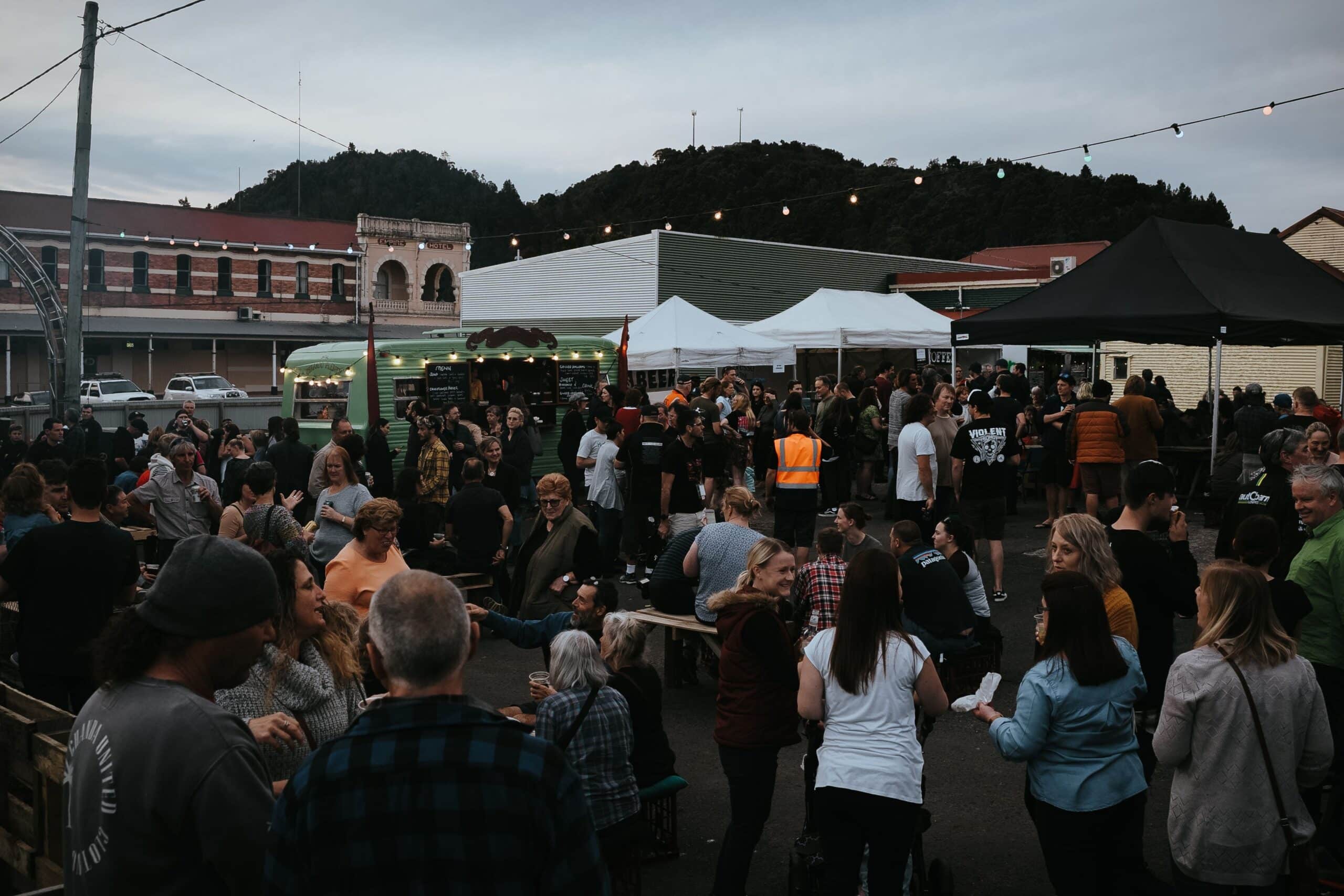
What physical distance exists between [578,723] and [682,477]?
580cm

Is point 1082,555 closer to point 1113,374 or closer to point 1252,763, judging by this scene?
point 1252,763

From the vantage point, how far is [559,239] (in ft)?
214

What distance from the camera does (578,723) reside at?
151 inches

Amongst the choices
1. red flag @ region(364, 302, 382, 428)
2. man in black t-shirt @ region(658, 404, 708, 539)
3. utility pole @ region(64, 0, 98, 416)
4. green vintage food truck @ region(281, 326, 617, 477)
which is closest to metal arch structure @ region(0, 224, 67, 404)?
utility pole @ region(64, 0, 98, 416)

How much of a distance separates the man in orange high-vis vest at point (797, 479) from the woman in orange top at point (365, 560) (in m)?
4.38

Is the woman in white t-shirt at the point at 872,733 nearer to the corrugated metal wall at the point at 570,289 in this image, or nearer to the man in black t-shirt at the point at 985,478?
the man in black t-shirt at the point at 985,478

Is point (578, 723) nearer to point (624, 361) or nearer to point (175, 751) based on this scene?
point (175, 751)

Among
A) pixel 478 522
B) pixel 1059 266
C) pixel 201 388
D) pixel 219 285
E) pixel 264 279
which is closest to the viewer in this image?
pixel 478 522

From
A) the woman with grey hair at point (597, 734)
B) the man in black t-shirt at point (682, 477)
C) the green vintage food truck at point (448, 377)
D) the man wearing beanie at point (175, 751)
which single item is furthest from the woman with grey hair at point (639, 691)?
the green vintage food truck at point (448, 377)

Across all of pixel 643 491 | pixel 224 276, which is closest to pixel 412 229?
pixel 224 276

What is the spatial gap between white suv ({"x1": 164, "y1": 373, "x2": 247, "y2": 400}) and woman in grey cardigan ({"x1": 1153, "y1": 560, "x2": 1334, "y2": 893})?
3703 centimetres

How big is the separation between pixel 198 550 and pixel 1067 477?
36.2 feet

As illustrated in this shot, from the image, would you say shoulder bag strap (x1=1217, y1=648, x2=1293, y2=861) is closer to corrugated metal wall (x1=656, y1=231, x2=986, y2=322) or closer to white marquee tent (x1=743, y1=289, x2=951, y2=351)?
white marquee tent (x1=743, y1=289, x2=951, y2=351)

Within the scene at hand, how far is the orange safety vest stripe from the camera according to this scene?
9.44 meters
